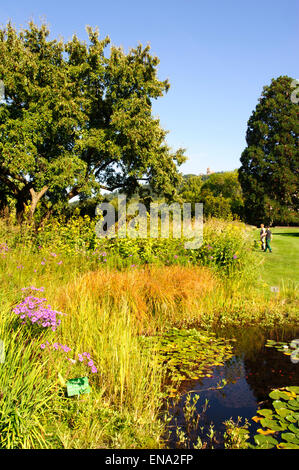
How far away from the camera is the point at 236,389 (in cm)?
364

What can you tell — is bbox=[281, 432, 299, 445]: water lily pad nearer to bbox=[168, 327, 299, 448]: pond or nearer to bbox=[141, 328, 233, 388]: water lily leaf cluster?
bbox=[168, 327, 299, 448]: pond

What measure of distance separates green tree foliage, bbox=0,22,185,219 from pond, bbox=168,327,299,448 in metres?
14.4

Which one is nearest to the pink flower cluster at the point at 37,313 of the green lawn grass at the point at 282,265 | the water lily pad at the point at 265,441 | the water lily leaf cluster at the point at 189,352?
the water lily leaf cluster at the point at 189,352

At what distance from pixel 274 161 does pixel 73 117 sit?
2379cm

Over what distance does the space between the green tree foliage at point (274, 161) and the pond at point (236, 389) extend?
31.3 m

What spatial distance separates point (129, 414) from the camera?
286 centimetres

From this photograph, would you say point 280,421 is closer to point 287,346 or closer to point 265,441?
point 265,441

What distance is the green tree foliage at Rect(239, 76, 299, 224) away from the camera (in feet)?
112

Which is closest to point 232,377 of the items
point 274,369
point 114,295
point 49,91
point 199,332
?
point 274,369

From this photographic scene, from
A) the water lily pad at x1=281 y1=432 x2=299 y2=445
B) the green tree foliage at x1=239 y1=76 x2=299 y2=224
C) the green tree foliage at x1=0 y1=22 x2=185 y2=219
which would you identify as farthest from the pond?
the green tree foliage at x1=239 y1=76 x2=299 y2=224

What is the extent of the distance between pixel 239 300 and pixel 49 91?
15.3 meters

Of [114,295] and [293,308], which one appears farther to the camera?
[293,308]
